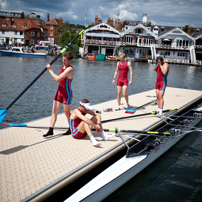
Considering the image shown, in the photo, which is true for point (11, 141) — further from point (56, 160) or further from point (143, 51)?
point (143, 51)

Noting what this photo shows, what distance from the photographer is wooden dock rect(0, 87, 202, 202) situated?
4.21 m

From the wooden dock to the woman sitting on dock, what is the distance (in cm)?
21

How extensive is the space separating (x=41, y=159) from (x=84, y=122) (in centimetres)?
142

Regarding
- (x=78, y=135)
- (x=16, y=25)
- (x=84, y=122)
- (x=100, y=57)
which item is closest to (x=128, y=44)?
(x=100, y=57)

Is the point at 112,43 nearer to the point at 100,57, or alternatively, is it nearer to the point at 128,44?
the point at 128,44

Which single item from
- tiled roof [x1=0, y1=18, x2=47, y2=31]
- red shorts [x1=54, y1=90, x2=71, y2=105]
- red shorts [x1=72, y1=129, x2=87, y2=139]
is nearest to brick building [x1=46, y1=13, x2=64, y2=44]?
tiled roof [x1=0, y1=18, x2=47, y2=31]

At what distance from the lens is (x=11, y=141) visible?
6270 millimetres

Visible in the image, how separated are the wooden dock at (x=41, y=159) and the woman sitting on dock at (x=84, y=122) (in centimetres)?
21

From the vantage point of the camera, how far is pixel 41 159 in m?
5.34

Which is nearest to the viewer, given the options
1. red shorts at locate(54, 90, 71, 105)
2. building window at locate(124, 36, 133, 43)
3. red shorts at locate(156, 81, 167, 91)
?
red shorts at locate(54, 90, 71, 105)

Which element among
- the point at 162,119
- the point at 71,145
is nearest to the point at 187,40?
the point at 162,119

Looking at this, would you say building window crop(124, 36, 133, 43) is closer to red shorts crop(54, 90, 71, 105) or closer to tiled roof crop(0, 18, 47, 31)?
tiled roof crop(0, 18, 47, 31)

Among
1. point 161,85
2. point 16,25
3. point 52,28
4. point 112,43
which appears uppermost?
point 52,28

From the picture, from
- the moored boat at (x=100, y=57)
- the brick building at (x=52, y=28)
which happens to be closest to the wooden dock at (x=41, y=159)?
the moored boat at (x=100, y=57)
